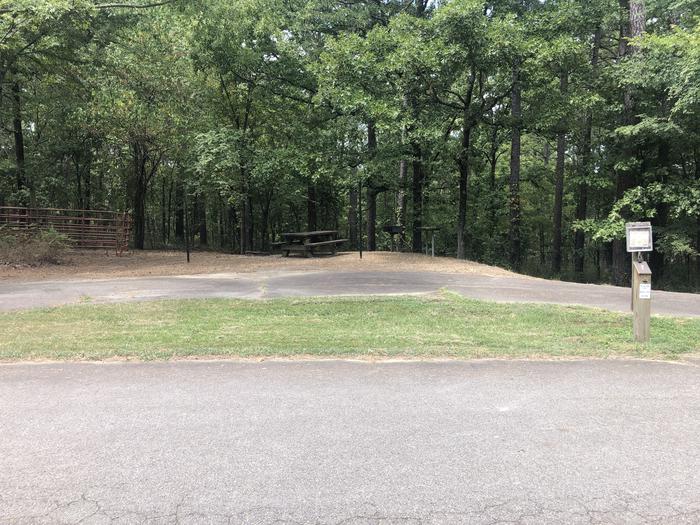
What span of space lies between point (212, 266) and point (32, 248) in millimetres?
5445

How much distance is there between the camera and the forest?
16031 mm

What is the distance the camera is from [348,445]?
3.83 m

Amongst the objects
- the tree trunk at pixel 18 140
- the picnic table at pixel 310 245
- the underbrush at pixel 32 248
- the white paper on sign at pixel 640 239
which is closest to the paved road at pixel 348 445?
the white paper on sign at pixel 640 239

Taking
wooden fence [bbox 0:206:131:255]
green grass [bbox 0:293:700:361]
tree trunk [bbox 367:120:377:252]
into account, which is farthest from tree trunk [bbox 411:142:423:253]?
green grass [bbox 0:293:700:361]

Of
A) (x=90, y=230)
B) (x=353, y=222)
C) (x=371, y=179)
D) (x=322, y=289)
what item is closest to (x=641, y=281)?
(x=322, y=289)

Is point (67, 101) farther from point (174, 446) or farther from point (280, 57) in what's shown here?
point (174, 446)

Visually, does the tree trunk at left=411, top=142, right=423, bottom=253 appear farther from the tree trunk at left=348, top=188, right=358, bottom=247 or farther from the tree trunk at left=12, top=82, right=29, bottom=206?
the tree trunk at left=12, top=82, right=29, bottom=206

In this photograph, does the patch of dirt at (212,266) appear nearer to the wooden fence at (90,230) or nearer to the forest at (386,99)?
the wooden fence at (90,230)

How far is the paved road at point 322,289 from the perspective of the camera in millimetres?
10469

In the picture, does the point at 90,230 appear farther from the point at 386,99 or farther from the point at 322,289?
the point at 322,289

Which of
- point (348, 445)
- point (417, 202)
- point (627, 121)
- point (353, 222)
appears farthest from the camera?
point (353, 222)

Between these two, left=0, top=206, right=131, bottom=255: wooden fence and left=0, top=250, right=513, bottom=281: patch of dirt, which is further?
left=0, top=206, right=131, bottom=255: wooden fence

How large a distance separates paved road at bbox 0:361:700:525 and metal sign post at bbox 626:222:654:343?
47.9 inches

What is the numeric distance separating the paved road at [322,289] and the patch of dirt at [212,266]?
4.10 ft
